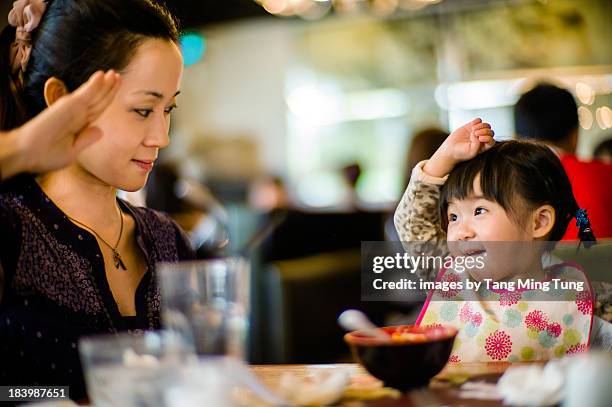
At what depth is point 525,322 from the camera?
88 cm

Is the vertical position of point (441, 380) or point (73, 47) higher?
point (73, 47)

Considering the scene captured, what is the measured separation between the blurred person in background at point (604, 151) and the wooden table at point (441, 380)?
454 mm

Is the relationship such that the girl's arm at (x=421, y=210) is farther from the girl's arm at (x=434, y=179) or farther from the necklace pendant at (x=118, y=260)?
the necklace pendant at (x=118, y=260)

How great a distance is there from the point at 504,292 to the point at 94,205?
520 millimetres

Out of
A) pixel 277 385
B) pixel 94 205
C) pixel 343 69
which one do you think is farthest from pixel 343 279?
pixel 343 69

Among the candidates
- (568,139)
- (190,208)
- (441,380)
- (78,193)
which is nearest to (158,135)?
(78,193)

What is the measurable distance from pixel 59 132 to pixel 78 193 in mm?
291

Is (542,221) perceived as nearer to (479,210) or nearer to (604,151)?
(479,210)

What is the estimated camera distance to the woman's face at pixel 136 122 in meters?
0.91

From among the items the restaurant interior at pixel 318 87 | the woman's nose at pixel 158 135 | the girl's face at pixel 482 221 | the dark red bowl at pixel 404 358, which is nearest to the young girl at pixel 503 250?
the girl's face at pixel 482 221

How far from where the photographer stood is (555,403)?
2.02 ft

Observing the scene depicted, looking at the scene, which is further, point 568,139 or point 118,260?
point 568,139

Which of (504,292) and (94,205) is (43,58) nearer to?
(94,205)

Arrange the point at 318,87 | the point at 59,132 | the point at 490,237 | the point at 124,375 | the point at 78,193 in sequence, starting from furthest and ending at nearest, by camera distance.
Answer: the point at 318,87 < the point at 78,193 < the point at 490,237 < the point at 59,132 < the point at 124,375
